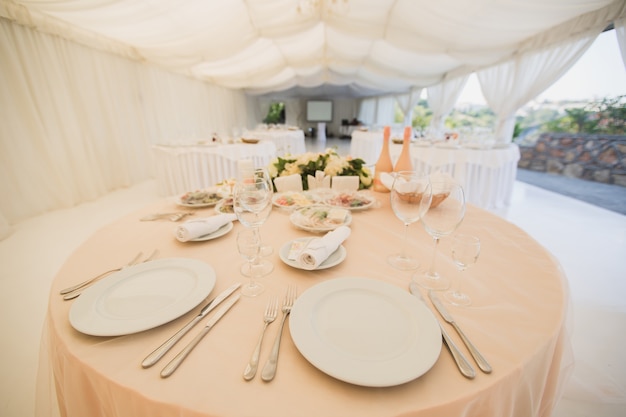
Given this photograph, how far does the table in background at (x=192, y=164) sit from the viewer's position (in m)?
4.41

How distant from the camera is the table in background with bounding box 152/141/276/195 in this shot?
4406mm

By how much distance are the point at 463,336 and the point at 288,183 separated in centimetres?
123

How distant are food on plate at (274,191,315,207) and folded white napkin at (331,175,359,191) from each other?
0.20 m

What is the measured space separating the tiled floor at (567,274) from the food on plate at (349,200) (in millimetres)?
937

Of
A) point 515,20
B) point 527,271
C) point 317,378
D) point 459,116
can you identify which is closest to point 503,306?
point 527,271

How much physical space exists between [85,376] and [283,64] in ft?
35.5

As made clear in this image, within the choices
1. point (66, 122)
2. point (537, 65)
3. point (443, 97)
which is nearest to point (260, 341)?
point (66, 122)

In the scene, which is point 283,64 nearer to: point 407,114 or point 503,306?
point 407,114

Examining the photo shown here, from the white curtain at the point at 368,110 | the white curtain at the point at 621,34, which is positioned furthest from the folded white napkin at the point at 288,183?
the white curtain at the point at 368,110

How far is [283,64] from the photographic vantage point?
9695mm

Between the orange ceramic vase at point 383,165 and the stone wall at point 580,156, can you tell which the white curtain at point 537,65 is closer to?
the stone wall at point 580,156

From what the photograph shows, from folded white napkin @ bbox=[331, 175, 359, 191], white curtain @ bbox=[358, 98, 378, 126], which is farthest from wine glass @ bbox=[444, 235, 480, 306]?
white curtain @ bbox=[358, 98, 378, 126]

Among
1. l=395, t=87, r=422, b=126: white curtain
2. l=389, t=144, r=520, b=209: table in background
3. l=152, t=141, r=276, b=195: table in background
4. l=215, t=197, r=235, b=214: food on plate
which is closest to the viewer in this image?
l=215, t=197, r=235, b=214: food on plate

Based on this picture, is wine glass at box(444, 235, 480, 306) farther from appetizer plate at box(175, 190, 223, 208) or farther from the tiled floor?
appetizer plate at box(175, 190, 223, 208)
